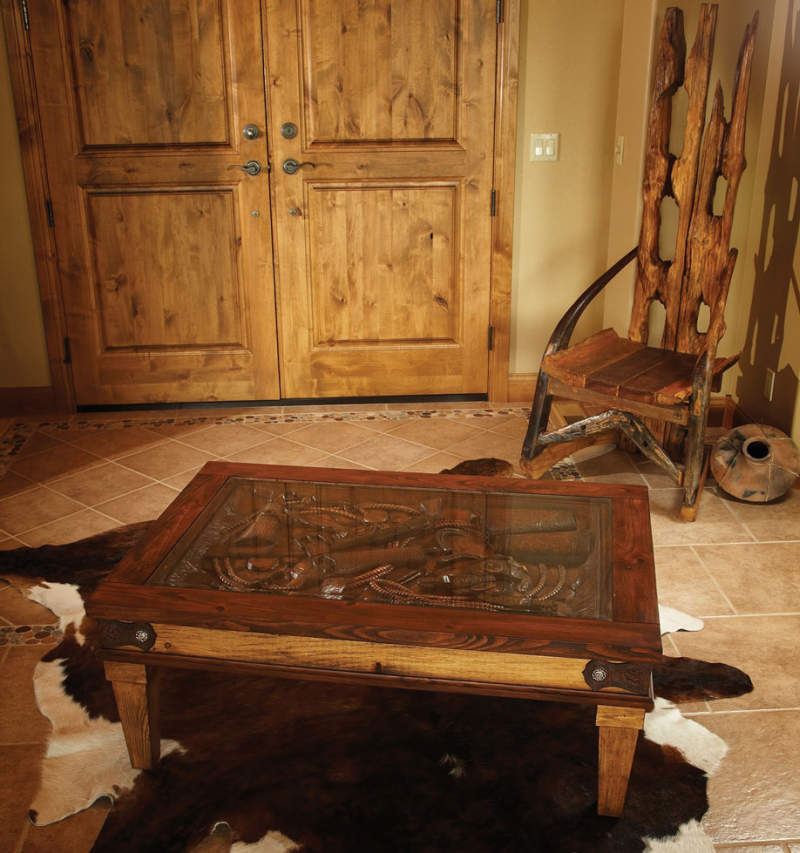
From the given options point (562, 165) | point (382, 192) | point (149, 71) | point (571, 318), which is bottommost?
point (571, 318)

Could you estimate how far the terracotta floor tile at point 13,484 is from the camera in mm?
3219

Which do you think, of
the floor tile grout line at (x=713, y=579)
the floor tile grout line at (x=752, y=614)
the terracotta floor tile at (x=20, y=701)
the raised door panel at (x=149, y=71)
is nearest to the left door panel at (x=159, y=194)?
the raised door panel at (x=149, y=71)

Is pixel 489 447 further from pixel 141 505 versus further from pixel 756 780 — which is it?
pixel 756 780

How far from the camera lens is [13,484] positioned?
3287mm

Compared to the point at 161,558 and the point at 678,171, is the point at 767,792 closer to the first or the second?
the point at 161,558

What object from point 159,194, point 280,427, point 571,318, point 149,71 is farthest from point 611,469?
point 149,71

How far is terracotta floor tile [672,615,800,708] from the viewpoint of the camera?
2078 mm

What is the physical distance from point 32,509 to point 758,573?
232 cm

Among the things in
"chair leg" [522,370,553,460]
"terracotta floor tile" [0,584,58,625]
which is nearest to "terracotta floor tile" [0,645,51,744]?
"terracotta floor tile" [0,584,58,625]

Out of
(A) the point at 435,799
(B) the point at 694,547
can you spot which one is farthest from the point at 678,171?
(A) the point at 435,799

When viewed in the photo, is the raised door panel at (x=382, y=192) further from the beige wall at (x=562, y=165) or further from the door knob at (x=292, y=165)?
the beige wall at (x=562, y=165)

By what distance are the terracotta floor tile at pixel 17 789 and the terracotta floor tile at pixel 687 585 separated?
1597mm

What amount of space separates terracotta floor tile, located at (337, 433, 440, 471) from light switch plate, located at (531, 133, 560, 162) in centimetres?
132

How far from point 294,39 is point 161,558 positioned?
8.20 ft
